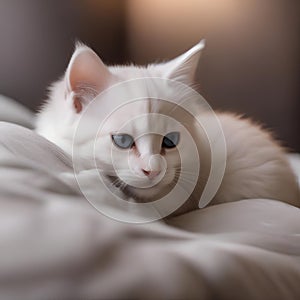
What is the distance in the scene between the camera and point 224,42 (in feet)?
7.10

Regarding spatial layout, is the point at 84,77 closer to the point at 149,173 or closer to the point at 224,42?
the point at 149,173

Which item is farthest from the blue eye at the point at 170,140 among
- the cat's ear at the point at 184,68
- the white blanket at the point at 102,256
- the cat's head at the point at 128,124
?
the white blanket at the point at 102,256

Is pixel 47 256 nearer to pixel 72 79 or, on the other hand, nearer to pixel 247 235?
pixel 247 235

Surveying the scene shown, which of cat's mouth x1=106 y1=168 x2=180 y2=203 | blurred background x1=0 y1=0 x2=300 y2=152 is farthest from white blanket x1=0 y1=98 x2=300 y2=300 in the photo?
blurred background x1=0 y1=0 x2=300 y2=152

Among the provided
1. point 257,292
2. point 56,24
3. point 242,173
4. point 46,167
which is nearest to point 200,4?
point 56,24

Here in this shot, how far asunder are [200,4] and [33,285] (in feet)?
6.11

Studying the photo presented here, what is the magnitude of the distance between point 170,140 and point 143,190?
0.10 m

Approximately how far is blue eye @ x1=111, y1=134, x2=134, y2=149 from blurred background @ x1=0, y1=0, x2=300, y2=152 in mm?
1196

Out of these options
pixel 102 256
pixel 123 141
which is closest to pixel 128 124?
pixel 123 141

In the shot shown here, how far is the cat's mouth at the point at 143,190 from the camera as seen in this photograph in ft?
2.82

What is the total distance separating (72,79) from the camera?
949 mm

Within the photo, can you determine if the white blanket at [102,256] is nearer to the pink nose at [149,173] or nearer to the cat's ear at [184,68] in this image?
the pink nose at [149,173]

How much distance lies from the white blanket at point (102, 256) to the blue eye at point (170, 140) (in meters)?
0.28

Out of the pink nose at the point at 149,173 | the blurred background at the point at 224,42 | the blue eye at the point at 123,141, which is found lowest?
the pink nose at the point at 149,173
